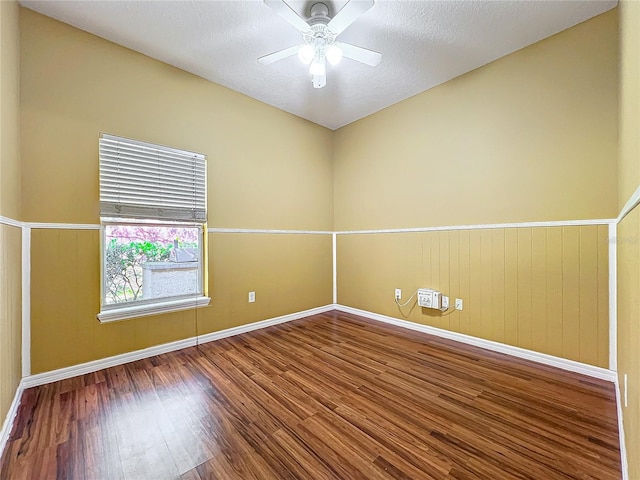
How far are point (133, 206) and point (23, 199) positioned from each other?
2.13 feet

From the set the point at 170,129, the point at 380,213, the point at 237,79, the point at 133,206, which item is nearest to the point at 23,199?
the point at 133,206

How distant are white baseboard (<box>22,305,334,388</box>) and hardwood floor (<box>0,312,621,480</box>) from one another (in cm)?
7

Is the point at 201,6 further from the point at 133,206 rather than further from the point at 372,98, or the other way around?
the point at 372,98

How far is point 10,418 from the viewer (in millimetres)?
1560

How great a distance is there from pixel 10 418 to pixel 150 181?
1.80 m

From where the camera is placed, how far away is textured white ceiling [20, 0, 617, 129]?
76.5 inches

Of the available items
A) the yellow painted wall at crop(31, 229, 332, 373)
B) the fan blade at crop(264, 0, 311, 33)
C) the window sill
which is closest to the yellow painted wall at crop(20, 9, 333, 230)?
the yellow painted wall at crop(31, 229, 332, 373)

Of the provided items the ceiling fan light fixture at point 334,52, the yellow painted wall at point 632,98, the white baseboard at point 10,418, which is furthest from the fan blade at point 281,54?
the white baseboard at point 10,418

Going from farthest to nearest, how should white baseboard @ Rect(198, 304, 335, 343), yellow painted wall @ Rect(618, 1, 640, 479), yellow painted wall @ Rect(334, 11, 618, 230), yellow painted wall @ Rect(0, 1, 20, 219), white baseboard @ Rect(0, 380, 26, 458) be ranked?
white baseboard @ Rect(198, 304, 335, 343), yellow painted wall @ Rect(334, 11, 618, 230), yellow painted wall @ Rect(0, 1, 20, 219), white baseboard @ Rect(0, 380, 26, 458), yellow painted wall @ Rect(618, 1, 640, 479)

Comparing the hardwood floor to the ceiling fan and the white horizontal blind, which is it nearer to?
the white horizontal blind

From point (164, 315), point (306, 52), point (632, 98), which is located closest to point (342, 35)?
point (306, 52)

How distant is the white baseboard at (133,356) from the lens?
1.99m

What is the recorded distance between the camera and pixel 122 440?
1.45 meters

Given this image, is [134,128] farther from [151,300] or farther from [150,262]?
[151,300]
